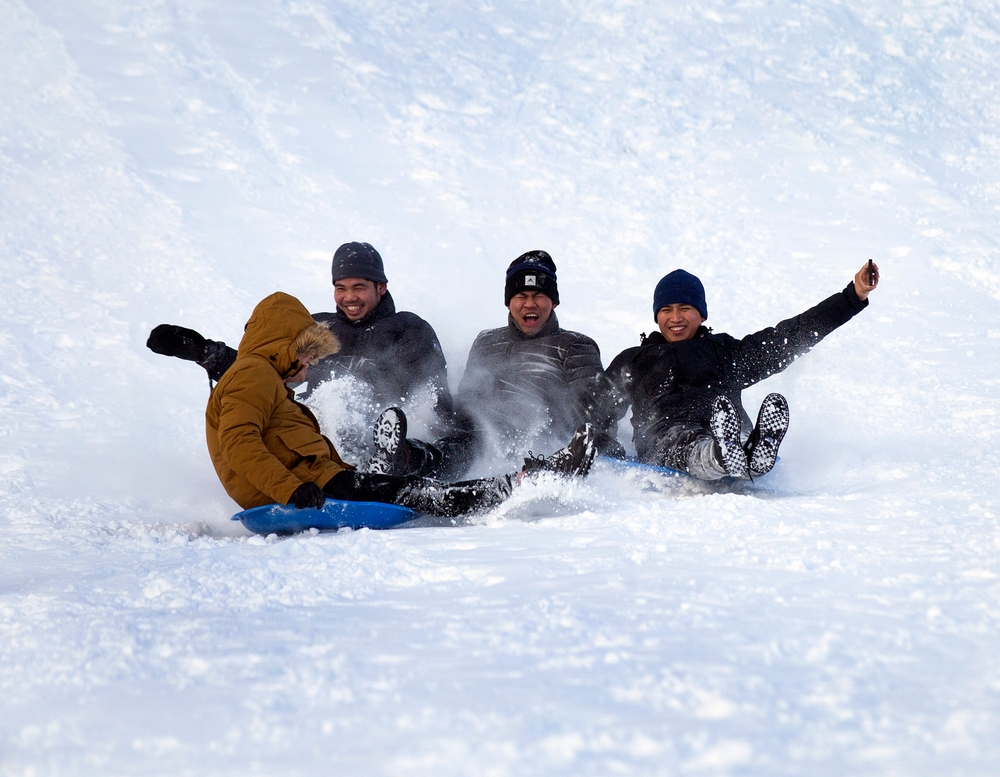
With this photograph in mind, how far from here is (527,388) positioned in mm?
4402

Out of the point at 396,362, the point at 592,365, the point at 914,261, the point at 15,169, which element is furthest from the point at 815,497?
the point at 15,169

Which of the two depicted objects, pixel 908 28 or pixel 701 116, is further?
pixel 908 28

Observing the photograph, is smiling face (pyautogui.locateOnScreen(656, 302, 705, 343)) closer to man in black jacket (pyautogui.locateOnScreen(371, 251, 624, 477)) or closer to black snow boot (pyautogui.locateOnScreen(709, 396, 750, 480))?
man in black jacket (pyautogui.locateOnScreen(371, 251, 624, 477))

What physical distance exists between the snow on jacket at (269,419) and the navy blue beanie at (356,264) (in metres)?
1.12

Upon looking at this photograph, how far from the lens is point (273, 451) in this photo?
3283 millimetres

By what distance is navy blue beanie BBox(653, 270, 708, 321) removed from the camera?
14.6 ft

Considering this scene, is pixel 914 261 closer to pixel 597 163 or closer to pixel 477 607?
pixel 597 163

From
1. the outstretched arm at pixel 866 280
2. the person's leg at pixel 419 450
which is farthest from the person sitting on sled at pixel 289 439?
the outstretched arm at pixel 866 280

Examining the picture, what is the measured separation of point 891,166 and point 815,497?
610 cm

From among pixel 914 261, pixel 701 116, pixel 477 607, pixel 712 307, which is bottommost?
pixel 477 607

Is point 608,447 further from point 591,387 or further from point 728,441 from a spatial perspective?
point 728,441

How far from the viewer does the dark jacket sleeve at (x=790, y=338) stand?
13.8 feet

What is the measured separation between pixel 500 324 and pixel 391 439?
86.6 inches

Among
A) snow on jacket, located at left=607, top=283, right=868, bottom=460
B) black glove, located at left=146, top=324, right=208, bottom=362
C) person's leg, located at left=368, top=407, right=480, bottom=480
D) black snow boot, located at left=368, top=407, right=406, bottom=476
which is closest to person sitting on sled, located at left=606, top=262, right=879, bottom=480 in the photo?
snow on jacket, located at left=607, top=283, right=868, bottom=460
